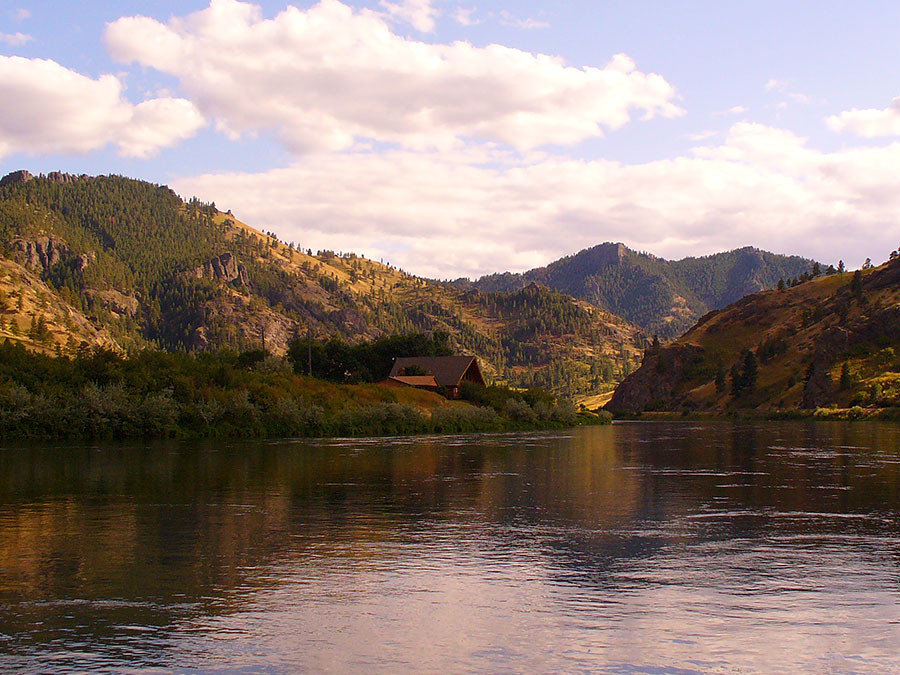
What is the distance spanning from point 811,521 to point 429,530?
9.19 m

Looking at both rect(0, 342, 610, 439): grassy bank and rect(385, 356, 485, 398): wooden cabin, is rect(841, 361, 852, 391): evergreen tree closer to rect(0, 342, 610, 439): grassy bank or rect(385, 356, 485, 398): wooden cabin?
rect(385, 356, 485, 398): wooden cabin

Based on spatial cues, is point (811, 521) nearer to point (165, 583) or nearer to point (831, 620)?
point (831, 620)

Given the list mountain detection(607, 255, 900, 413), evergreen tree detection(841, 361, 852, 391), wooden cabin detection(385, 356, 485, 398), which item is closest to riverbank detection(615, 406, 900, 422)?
mountain detection(607, 255, 900, 413)

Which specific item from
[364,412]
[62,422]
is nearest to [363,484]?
[62,422]

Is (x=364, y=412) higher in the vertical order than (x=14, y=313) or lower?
lower

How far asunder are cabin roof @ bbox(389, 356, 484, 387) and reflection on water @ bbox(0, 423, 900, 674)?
87.2 m

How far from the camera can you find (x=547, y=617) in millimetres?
11469

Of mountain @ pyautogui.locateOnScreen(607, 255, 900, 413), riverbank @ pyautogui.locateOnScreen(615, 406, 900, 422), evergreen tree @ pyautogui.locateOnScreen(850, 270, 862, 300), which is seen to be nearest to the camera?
riverbank @ pyautogui.locateOnScreen(615, 406, 900, 422)

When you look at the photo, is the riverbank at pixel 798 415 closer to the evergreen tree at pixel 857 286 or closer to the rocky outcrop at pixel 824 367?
the rocky outcrop at pixel 824 367

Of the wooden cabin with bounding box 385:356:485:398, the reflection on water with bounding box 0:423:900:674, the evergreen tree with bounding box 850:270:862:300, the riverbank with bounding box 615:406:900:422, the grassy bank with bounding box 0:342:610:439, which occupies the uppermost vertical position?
the evergreen tree with bounding box 850:270:862:300

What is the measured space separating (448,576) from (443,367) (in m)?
107

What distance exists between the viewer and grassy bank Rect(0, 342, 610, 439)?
58.1m

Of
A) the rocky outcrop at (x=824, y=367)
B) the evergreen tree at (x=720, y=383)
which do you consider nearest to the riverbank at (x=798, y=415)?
the rocky outcrop at (x=824, y=367)

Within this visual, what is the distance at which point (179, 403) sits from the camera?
66188 millimetres
